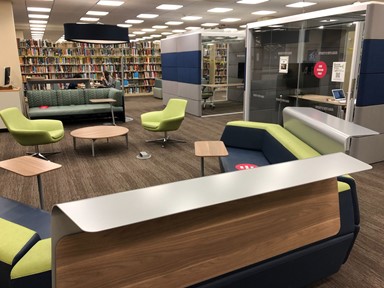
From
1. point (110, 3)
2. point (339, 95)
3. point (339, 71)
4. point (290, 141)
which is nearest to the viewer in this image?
point (290, 141)

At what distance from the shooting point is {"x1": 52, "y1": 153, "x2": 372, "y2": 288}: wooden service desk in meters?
1.25

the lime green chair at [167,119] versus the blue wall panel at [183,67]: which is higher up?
the blue wall panel at [183,67]

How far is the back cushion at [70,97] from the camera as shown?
8164 millimetres

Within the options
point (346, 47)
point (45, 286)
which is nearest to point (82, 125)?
point (346, 47)

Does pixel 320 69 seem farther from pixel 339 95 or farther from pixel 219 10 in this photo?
pixel 219 10

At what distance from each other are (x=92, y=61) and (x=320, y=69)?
9796mm

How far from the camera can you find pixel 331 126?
9.05 ft

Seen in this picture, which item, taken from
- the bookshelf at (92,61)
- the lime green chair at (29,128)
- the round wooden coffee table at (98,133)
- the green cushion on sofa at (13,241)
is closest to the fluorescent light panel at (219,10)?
the bookshelf at (92,61)

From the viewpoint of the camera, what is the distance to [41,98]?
7.94m

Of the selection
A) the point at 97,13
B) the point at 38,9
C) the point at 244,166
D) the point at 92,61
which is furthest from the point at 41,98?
the point at 244,166

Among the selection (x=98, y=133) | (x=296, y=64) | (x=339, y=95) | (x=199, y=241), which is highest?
(x=296, y=64)

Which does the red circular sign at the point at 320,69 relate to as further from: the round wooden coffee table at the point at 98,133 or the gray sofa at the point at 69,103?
the gray sofa at the point at 69,103

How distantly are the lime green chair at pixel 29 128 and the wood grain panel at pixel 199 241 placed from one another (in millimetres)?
4075

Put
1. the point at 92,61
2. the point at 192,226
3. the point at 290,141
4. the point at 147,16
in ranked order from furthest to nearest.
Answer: the point at 92,61 → the point at 147,16 → the point at 290,141 → the point at 192,226
